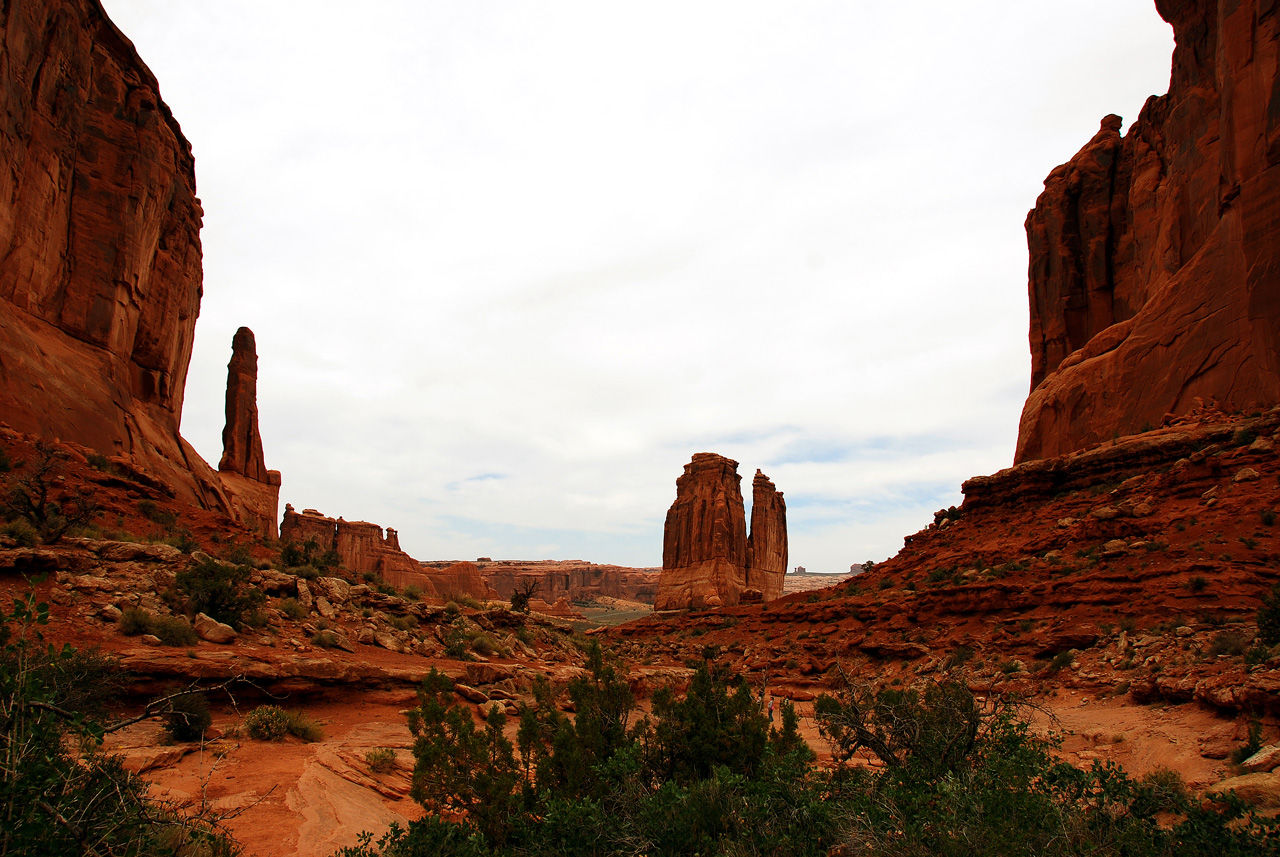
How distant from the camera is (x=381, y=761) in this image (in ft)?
27.5

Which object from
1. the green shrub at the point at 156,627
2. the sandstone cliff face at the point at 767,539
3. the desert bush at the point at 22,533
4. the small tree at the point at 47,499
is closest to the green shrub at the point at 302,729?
the green shrub at the point at 156,627

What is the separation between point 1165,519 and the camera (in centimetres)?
1706

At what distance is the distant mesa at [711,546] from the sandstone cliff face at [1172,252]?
38.4 m

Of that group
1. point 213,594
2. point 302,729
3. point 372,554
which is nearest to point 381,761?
point 302,729

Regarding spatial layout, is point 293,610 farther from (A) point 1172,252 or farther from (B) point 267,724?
(A) point 1172,252

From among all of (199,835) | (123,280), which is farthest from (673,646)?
(123,280)

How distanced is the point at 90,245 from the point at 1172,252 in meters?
40.0

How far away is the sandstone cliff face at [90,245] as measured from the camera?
1916 centimetres

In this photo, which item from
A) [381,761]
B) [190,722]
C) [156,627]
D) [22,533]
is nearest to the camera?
[190,722]

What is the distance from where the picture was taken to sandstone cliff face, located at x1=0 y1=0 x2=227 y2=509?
19.2 meters

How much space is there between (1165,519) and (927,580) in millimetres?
7771

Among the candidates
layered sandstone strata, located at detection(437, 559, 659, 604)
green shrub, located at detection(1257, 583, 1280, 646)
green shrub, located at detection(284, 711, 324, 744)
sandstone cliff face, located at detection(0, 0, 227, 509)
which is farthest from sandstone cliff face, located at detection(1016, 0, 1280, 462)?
layered sandstone strata, located at detection(437, 559, 659, 604)

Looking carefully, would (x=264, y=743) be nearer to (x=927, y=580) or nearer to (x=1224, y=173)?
(x=927, y=580)

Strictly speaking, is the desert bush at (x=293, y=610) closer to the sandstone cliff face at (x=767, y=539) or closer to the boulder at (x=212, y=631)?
the boulder at (x=212, y=631)
